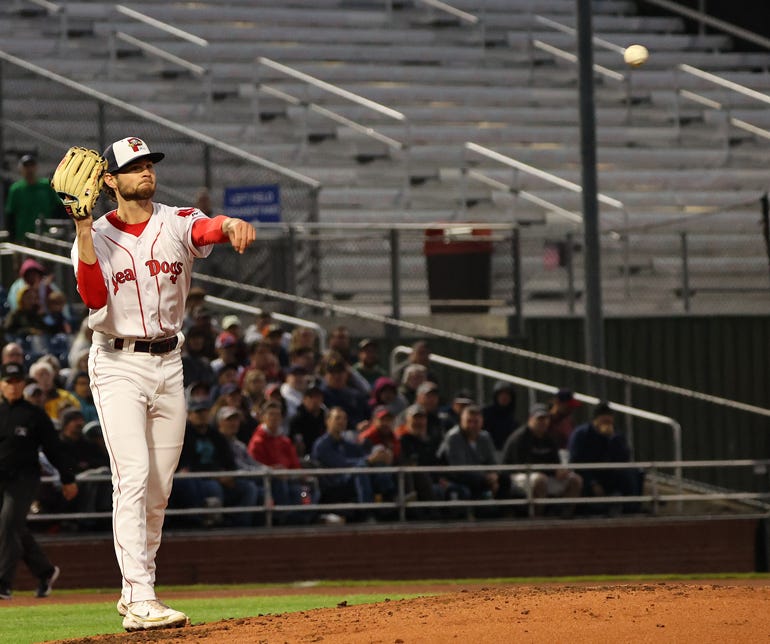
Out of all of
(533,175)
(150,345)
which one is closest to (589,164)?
(533,175)

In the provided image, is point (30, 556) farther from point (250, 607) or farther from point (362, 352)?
point (362, 352)

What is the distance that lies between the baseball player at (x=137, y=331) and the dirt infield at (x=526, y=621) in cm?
41

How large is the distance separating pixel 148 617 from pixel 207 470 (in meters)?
6.57

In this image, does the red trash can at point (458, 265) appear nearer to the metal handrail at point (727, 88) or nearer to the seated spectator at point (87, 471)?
the seated spectator at point (87, 471)

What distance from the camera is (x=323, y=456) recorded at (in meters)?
14.6

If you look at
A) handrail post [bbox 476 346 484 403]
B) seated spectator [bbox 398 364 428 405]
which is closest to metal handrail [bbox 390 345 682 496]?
handrail post [bbox 476 346 484 403]

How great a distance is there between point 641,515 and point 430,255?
4831 millimetres

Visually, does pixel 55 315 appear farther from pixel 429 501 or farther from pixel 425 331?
pixel 429 501

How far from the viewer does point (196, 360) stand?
15336mm

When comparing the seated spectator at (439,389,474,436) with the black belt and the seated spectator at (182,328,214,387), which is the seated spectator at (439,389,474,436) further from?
the black belt

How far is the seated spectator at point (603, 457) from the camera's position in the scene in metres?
15.3

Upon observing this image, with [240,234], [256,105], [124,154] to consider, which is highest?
[256,105]

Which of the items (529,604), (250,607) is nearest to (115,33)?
(250,607)

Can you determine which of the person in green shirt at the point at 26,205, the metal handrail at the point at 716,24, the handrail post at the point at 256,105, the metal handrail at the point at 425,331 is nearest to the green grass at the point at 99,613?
the metal handrail at the point at 425,331
